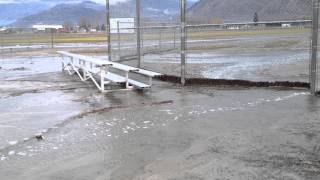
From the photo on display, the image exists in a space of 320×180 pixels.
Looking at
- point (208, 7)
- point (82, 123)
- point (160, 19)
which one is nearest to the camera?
point (82, 123)

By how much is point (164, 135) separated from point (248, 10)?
8049mm

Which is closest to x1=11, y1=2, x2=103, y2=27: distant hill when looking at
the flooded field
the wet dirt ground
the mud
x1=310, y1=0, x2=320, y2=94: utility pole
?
the mud

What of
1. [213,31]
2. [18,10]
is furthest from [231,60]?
[18,10]

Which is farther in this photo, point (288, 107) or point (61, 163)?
point (288, 107)

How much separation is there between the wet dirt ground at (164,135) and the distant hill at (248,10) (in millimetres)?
2219

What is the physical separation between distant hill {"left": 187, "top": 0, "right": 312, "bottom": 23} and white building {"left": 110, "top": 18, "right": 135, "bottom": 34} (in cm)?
236

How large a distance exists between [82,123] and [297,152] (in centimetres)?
396

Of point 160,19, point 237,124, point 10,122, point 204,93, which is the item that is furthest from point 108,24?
point 237,124

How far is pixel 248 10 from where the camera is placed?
15.4m

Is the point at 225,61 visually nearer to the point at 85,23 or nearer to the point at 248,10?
the point at 248,10

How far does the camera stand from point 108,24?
19922 millimetres

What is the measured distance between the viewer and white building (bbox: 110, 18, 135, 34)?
2008cm

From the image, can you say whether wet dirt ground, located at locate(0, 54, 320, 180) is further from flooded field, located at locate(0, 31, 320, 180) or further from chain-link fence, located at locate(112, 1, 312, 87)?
chain-link fence, located at locate(112, 1, 312, 87)

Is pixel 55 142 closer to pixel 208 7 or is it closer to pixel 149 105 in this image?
pixel 149 105
